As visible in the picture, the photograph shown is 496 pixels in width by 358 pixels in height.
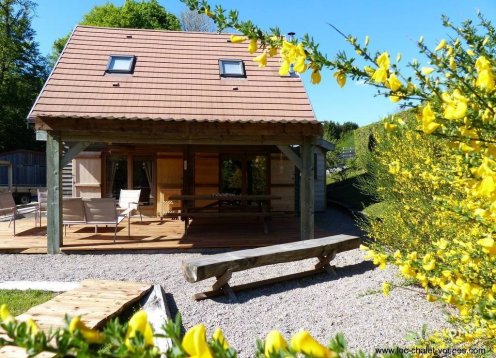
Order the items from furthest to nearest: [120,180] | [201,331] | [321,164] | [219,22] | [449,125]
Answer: [321,164] < [120,180] < [219,22] < [449,125] < [201,331]

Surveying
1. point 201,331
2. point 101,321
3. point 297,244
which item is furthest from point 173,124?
point 201,331

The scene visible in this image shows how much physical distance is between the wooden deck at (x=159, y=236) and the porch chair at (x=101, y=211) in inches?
17.8

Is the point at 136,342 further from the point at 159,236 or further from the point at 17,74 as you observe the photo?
the point at 17,74

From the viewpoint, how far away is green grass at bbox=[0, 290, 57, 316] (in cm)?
465

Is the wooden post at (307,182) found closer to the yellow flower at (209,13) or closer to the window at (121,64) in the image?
the window at (121,64)

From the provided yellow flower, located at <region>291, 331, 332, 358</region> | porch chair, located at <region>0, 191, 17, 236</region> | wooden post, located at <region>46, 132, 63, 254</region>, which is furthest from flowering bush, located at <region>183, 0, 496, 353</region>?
porch chair, located at <region>0, 191, 17, 236</region>

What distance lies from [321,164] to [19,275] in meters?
12.0

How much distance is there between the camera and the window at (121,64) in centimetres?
987

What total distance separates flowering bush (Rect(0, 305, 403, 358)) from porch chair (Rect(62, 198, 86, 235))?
317 inches

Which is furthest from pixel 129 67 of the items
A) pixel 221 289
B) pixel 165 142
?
pixel 221 289

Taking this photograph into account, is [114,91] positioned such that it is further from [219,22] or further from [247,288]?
[219,22]

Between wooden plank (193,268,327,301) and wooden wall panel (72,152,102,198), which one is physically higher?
wooden wall panel (72,152,102,198)

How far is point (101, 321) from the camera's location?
12.8ft

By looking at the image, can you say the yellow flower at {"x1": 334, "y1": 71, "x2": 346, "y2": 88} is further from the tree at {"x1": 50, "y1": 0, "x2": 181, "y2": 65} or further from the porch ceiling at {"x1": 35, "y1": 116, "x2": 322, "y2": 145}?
the tree at {"x1": 50, "y1": 0, "x2": 181, "y2": 65}
